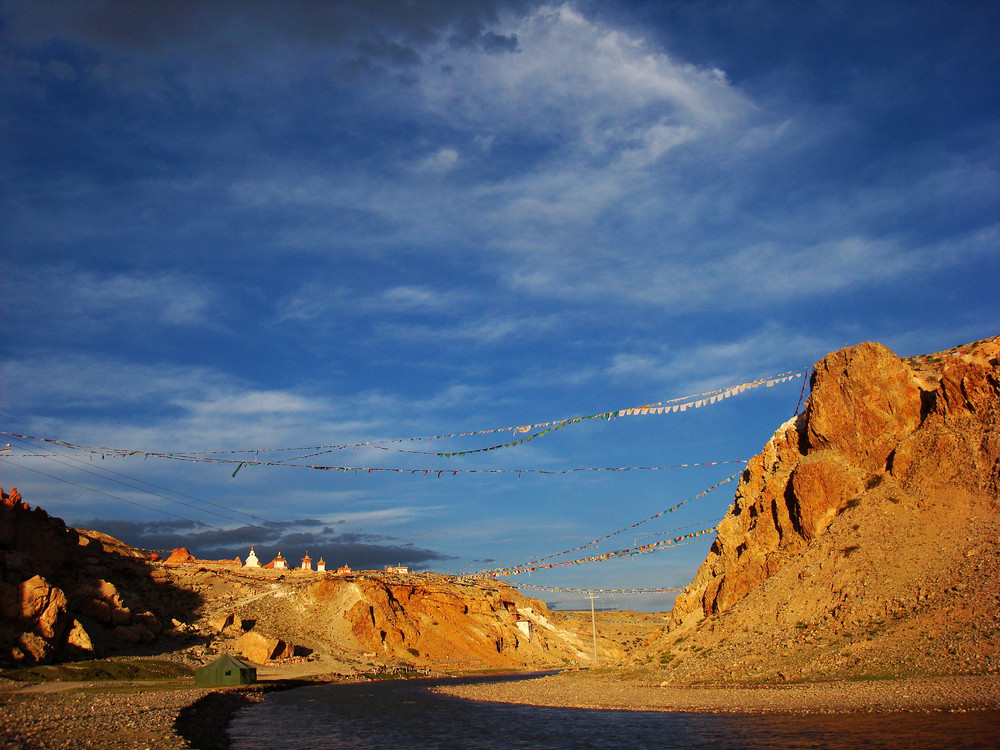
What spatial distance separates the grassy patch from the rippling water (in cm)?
1322

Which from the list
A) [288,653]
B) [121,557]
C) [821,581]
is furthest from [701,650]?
[121,557]

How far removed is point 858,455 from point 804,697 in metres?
18.4

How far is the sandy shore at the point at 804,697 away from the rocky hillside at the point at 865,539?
5.11 ft

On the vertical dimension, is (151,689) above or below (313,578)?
below

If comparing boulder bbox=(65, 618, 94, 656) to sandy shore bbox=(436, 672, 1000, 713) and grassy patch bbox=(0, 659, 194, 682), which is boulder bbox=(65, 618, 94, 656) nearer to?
grassy patch bbox=(0, 659, 194, 682)

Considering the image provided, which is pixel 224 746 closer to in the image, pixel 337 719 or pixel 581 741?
pixel 337 719

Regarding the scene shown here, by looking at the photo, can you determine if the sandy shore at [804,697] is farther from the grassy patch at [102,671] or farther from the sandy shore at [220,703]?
the grassy patch at [102,671]

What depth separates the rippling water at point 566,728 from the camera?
60.0 feet

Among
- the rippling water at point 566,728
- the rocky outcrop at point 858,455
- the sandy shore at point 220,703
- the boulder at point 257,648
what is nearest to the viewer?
the rippling water at point 566,728

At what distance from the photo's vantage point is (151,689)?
4203cm

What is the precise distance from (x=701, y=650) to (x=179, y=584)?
216 feet

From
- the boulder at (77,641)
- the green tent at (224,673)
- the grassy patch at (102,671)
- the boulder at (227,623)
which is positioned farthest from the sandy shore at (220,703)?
the boulder at (227,623)

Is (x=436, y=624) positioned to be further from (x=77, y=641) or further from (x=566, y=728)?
(x=566, y=728)

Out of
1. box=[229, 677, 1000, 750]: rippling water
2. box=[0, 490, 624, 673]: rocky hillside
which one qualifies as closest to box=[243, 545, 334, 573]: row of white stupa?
box=[0, 490, 624, 673]: rocky hillside
